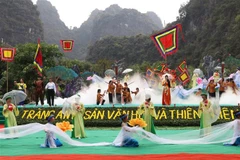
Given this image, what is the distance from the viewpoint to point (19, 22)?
226 feet

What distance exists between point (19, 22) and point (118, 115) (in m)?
58.3

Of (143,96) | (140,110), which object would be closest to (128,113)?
(140,110)

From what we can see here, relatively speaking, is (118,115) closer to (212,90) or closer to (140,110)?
(140,110)

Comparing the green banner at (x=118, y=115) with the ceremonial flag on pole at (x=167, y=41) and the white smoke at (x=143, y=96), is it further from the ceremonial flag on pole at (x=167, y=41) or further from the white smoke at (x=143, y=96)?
the white smoke at (x=143, y=96)

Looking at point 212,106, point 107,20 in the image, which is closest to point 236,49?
point 212,106

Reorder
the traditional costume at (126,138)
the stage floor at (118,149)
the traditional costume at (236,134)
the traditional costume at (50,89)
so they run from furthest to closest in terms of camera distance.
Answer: the traditional costume at (50,89) < the traditional costume at (126,138) < the traditional costume at (236,134) < the stage floor at (118,149)

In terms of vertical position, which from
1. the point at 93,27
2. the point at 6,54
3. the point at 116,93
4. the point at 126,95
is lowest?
the point at 126,95

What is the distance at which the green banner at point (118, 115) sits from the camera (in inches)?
540

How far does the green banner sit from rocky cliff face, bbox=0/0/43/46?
5367cm

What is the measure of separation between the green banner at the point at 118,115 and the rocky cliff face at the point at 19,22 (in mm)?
53668

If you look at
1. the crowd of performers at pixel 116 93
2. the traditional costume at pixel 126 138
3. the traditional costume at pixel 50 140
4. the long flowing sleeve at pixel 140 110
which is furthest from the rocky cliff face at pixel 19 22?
the traditional costume at pixel 126 138

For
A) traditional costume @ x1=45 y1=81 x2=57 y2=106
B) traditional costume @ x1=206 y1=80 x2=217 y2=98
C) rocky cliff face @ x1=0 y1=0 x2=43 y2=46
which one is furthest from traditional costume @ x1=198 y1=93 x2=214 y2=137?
rocky cliff face @ x1=0 y1=0 x2=43 y2=46

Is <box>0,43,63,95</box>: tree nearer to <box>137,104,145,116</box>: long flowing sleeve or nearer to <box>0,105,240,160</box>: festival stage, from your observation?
<box>0,105,240,160</box>: festival stage

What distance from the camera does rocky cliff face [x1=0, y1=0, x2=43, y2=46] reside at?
66.1m
